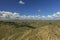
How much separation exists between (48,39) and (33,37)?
600 cm

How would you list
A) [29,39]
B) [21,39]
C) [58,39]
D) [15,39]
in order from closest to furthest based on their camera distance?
[58,39] < [29,39] < [21,39] < [15,39]

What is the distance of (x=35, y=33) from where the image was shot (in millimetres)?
55250

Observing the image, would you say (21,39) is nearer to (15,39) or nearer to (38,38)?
(15,39)

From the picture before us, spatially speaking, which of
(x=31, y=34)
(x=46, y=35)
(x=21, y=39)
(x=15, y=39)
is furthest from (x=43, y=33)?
(x=15, y=39)

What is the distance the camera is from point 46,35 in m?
53.4

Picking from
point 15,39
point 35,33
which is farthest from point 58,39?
point 15,39

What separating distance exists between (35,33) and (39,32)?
178cm

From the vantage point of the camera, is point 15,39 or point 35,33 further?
point 15,39

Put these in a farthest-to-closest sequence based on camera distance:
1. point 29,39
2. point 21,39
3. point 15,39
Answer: point 15,39, point 21,39, point 29,39

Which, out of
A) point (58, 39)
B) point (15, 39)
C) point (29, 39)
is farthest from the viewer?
point (15, 39)

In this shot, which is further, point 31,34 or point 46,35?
point 31,34

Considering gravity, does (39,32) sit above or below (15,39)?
above

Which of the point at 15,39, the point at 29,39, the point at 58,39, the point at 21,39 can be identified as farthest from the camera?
the point at 15,39

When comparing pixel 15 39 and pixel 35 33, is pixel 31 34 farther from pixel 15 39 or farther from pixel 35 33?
pixel 15 39
